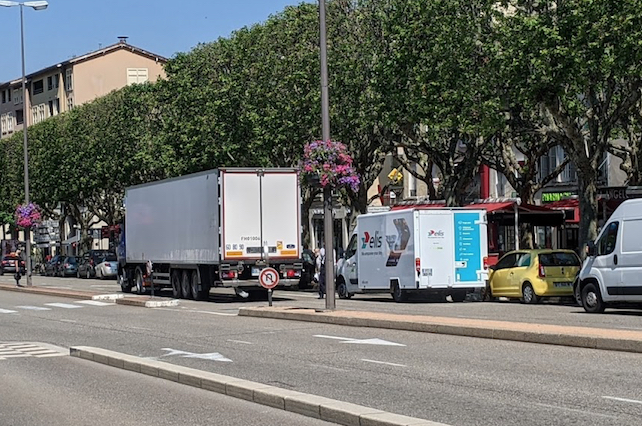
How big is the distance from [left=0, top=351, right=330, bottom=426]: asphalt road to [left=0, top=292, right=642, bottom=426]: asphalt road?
1164 millimetres

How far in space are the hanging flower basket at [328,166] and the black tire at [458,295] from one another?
8.48 m

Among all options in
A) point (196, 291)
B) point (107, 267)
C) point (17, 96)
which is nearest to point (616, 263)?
point (196, 291)

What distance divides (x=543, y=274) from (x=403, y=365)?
16.5 meters

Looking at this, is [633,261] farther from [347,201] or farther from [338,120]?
[347,201]

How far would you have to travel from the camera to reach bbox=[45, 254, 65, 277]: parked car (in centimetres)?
7562

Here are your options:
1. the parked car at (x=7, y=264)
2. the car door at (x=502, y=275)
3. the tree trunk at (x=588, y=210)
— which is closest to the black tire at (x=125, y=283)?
the car door at (x=502, y=275)

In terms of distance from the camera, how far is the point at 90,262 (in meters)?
67.8

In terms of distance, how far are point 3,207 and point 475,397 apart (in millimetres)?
82094

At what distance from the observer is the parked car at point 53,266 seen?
7562 centimetres

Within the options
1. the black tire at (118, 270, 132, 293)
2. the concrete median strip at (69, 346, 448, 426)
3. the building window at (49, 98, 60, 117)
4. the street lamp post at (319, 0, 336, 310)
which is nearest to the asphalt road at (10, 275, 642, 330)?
the street lamp post at (319, 0, 336, 310)

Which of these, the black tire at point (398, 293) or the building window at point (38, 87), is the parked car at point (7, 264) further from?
the black tire at point (398, 293)

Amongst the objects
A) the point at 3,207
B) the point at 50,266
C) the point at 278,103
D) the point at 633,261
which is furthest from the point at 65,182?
the point at 633,261

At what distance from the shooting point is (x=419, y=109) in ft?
114

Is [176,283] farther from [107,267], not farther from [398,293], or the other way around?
[107,267]
